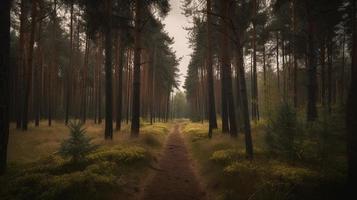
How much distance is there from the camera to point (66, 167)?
6.80 meters

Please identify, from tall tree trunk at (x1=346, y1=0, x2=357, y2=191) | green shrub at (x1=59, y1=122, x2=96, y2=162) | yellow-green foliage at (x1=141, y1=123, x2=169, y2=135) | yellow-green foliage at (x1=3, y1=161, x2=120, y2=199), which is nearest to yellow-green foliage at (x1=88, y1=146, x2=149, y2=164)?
green shrub at (x1=59, y1=122, x2=96, y2=162)

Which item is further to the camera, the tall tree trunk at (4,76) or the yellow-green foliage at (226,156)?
the yellow-green foliage at (226,156)

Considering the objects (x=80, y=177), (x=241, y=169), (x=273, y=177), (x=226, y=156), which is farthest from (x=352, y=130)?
(x=80, y=177)

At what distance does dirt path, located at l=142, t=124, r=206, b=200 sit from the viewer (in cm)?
634

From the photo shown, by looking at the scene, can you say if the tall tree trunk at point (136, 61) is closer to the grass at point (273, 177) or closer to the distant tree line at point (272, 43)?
the distant tree line at point (272, 43)

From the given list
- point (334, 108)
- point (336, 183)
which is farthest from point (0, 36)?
point (334, 108)

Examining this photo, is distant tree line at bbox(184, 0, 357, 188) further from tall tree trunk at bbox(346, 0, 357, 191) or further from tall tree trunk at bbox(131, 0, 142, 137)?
tall tree trunk at bbox(131, 0, 142, 137)

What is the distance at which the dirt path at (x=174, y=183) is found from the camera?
6.34m

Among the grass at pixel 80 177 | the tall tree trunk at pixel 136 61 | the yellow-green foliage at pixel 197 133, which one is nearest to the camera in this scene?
the grass at pixel 80 177

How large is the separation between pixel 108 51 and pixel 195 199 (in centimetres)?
964

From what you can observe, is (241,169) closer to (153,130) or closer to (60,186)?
(60,186)

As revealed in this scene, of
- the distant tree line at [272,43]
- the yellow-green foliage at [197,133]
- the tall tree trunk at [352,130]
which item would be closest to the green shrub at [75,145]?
the distant tree line at [272,43]

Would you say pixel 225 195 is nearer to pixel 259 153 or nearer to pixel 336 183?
pixel 336 183

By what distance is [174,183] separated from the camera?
24.3 ft
